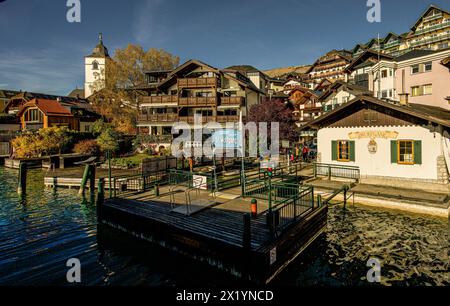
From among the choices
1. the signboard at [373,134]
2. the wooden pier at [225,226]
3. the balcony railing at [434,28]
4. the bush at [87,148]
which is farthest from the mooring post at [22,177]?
the balcony railing at [434,28]

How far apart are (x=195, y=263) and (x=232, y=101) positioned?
112ft

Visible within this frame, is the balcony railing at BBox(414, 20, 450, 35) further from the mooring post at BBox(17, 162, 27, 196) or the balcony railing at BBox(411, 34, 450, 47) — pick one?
the mooring post at BBox(17, 162, 27, 196)

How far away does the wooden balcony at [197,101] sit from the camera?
1695 inches

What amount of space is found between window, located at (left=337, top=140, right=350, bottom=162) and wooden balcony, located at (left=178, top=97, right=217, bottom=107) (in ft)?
76.3

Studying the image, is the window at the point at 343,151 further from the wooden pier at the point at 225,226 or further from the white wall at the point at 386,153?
the wooden pier at the point at 225,226

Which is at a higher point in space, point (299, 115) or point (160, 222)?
point (299, 115)

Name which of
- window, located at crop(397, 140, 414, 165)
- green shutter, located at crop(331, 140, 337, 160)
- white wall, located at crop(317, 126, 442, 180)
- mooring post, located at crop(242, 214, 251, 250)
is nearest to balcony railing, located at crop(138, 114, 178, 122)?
white wall, located at crop(317, 126, 442, 180)

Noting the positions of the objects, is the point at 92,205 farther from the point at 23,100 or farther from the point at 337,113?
the point at 23,100

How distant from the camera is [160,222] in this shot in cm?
1206

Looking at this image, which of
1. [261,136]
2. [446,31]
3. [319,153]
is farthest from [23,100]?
[446,31]

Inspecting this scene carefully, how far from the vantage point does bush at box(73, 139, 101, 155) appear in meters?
41.8

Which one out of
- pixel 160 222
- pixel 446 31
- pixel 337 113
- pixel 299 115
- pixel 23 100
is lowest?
pixel 160 222
